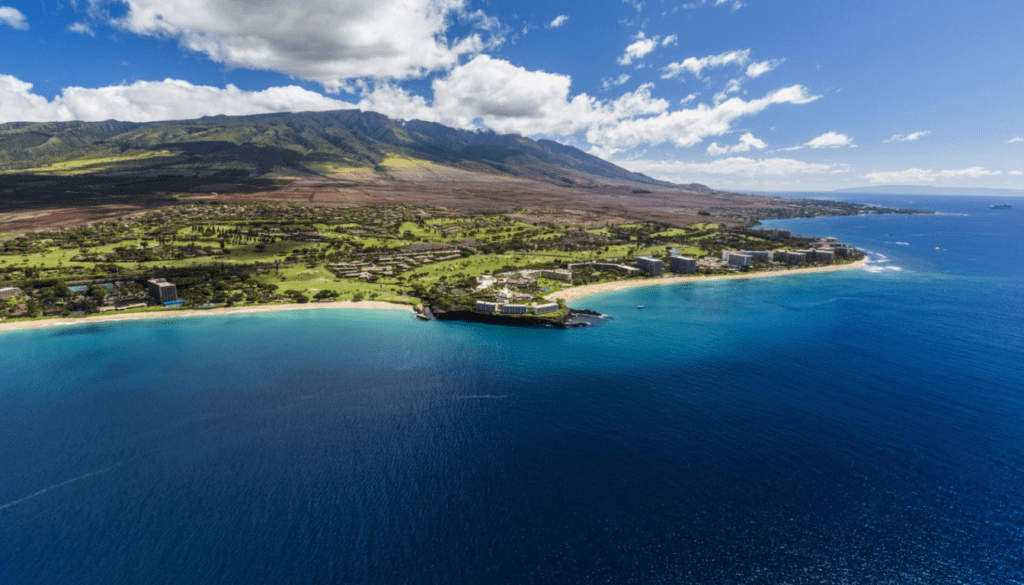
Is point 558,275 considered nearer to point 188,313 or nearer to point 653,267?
point 653,267

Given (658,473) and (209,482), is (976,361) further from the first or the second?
(209,482)

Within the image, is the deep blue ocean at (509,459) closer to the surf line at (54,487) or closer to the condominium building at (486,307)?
the surf line at (54,487)

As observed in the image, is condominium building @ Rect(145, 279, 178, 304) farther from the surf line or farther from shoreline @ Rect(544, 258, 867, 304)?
shoreline @ Rect(544, 258, 867, 304)

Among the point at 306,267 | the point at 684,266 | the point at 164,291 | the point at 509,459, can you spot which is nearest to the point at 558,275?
the point at 684,266

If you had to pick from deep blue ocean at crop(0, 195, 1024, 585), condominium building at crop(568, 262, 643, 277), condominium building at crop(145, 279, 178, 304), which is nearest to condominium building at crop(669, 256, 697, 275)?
condominium building at crop(568, 262, 643, 277)

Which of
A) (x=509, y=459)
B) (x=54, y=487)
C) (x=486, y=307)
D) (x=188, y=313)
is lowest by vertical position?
(x=509, y=459)

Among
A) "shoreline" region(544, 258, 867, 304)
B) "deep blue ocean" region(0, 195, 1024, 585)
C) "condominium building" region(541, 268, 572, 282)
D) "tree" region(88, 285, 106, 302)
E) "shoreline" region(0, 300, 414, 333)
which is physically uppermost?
"tree" region(88, 285, 106, 302)
